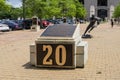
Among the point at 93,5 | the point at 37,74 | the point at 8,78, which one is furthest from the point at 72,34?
the point at 93,5

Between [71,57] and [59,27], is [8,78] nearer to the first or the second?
[71,57]

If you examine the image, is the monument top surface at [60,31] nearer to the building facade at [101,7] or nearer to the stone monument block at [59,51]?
the stone monument block at [59,51]

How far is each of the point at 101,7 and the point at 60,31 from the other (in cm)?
14523

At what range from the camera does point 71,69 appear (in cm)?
1161

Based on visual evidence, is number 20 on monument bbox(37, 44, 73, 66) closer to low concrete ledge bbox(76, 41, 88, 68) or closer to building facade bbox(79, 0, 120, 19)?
low concrete ledge bbox(76, 41, 88, 68)

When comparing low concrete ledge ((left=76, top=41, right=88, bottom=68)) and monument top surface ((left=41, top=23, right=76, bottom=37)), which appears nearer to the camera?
low concrete ledge ((left=76, top=41, right=88, bottom=68))

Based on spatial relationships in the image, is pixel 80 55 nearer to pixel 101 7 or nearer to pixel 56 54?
pixel 56 54

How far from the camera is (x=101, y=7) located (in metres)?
156

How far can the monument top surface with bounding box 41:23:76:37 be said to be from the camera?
12.1 metres

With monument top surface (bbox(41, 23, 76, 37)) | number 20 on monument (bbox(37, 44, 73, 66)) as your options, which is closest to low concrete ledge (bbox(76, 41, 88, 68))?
number 20 on monument (bbox(37, 44, 73, 66))

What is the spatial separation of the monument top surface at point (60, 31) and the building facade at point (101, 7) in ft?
451

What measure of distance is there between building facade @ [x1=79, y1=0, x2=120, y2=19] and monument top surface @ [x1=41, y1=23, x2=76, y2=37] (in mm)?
137359

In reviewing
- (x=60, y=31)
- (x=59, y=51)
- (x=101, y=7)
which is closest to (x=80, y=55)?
(x=59, y=51)

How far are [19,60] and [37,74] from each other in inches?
126
